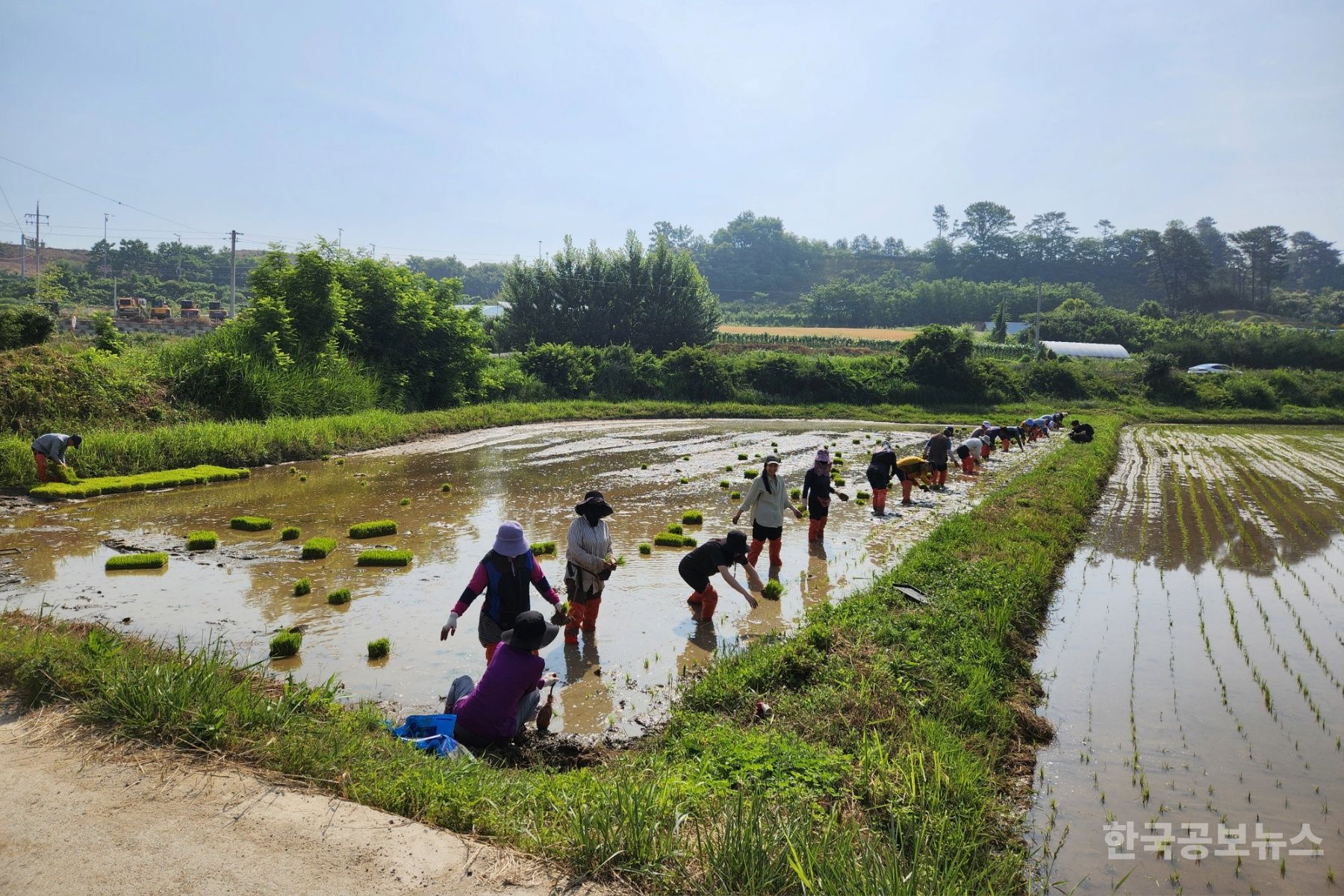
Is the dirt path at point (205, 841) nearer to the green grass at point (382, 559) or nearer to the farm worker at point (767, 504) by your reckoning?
the green grass at point (382, 559)

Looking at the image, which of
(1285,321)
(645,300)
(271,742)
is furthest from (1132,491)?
(1285,321)

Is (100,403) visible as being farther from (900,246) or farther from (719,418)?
(900,246)

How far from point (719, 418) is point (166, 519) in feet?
84.8

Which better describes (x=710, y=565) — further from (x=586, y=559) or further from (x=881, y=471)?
(x=881, y=471)

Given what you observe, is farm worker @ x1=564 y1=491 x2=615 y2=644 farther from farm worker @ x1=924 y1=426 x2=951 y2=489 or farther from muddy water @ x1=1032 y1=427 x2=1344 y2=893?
farm worker @ x1=924 y1=426 x2=951 y2=489

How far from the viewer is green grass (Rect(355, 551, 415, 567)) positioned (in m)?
10.9

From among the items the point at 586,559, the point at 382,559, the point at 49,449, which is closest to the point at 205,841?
the point at 586,559

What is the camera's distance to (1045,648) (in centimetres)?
826

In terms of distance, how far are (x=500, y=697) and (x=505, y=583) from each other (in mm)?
1289

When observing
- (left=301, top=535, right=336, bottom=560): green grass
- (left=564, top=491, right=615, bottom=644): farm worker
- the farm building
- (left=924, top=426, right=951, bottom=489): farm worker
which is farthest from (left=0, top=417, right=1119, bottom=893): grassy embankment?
the farm building

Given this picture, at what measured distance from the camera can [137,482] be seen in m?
15.9

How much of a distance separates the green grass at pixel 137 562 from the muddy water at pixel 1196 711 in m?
10.6

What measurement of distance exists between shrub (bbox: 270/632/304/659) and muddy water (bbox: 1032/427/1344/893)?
252 inches

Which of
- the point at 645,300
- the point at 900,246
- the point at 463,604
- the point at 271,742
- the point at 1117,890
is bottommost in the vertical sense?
the point at 1117,890
